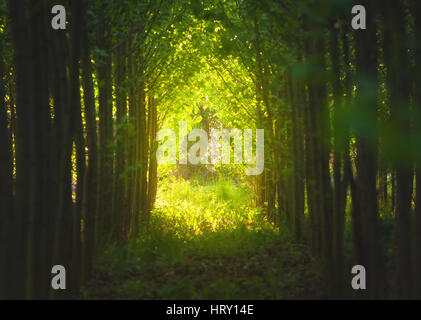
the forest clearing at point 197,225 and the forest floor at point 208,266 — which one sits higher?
the forest clearing at point 197,225

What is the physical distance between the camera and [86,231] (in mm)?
6234

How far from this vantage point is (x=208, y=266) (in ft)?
25.1

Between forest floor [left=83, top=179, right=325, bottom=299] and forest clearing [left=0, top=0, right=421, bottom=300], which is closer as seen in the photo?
forest clearing [left=0, top=0, right=421, bottom=300]

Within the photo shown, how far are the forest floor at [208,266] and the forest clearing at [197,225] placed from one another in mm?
39

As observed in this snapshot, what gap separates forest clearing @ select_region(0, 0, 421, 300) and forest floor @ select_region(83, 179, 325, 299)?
0.04 metres

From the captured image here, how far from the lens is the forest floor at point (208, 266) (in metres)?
5.87

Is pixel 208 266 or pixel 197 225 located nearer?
pixel 208 266

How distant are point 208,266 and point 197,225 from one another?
498 cm

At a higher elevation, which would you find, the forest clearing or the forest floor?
the forest clearing

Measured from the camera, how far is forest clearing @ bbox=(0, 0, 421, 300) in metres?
3.94

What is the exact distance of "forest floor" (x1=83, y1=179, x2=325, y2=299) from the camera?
5871 mm
